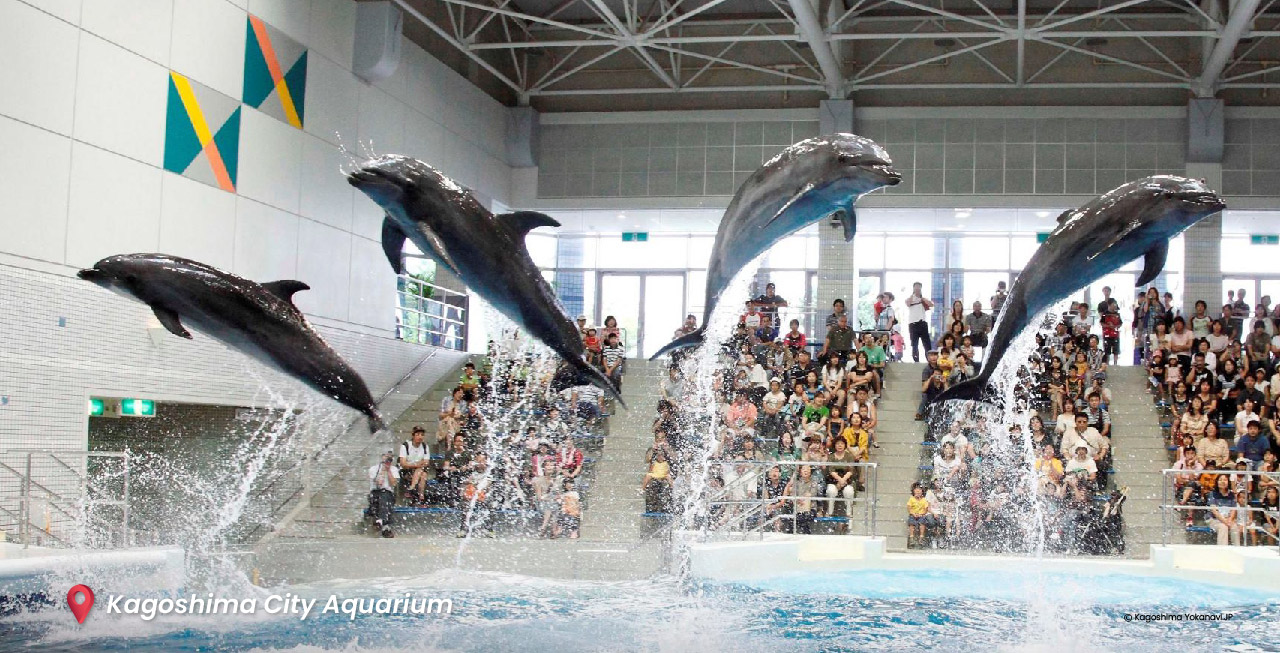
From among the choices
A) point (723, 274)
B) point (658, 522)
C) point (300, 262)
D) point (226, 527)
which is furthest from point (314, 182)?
point (723, 274)

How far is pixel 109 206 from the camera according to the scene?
1205 cm

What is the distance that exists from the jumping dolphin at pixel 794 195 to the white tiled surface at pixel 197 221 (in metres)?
8.00

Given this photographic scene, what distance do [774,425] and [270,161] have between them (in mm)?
6406

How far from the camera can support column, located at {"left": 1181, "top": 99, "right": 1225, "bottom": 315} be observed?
19312 mm

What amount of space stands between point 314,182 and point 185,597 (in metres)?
7.93

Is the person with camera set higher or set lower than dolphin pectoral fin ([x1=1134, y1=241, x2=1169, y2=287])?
lower

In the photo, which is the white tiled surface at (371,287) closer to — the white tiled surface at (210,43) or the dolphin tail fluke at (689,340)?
the white tiled surface at (210,43)

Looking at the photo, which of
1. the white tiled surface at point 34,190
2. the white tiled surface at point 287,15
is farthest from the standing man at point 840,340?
the white tiled surface at point 34,190

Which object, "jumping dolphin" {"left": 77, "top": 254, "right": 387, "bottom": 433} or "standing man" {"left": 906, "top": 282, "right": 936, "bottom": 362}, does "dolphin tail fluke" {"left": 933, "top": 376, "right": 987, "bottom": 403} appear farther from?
"standing man" {"left": 906, "top": 282, "right": 936, "bottom": 362}

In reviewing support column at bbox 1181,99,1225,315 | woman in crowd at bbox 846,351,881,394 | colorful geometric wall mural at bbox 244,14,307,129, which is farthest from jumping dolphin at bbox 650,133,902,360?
support column at bbox 1181,99,1225,315

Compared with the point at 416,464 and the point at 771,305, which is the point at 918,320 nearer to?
the point at 771,305

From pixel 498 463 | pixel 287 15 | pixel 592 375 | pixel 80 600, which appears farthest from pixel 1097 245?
pixel 287 15

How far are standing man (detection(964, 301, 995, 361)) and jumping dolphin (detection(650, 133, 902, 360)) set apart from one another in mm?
11084

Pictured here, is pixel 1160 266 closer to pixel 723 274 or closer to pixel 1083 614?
pixel 723 274
